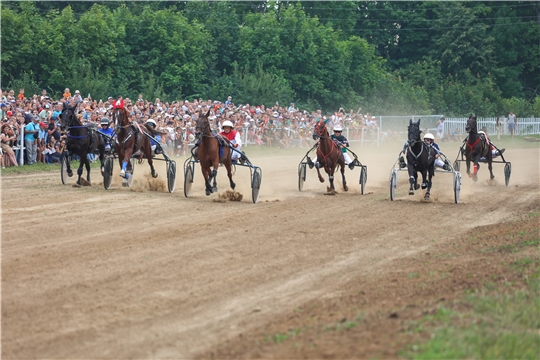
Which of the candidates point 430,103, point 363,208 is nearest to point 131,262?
point 363,208

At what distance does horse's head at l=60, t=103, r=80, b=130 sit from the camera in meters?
17.4

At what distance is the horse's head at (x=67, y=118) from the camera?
17391 millimetres

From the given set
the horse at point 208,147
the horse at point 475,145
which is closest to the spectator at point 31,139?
the horse at point 208,147

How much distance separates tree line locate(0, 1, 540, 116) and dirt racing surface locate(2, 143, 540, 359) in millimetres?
16592

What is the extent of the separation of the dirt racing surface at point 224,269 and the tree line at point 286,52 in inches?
653

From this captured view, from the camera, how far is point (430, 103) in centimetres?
5525

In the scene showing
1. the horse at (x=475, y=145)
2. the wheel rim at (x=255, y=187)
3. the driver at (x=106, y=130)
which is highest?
the driver at (x=106, y=130)

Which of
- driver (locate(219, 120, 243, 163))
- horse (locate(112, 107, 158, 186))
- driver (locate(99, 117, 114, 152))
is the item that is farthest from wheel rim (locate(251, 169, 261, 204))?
driver (locate(99, 117, 114, 152))

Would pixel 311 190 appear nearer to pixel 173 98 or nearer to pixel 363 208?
pixel 363 208

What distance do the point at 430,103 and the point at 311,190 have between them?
3725 cm

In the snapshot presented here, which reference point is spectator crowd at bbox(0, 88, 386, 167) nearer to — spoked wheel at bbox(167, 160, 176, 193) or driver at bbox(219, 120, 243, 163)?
driver at bbox(219, 120, 243, 163)

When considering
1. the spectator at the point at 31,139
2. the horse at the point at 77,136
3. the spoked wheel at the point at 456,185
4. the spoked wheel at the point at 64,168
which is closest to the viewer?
the spoked wheel at the point at 456,185

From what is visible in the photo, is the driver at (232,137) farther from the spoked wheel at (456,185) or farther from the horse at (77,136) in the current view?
the spoked wheel at (456,185)

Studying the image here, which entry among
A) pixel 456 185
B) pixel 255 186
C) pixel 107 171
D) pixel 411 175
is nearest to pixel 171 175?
pixel 107 171
